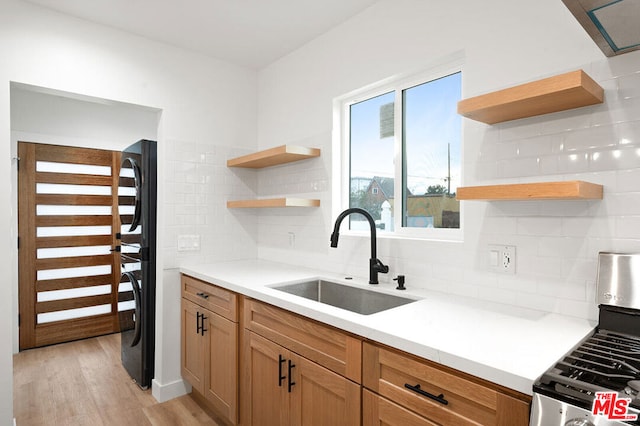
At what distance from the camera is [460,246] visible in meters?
1.78

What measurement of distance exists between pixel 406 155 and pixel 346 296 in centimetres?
90

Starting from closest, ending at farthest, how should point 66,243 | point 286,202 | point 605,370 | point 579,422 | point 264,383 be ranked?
point 579,422 < point 605,370 < point 264,383 < point 286,202 < point 66,243

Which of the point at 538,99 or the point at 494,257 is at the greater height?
the point at 538,99

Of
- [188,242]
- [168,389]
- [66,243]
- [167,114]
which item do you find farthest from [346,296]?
[66,243]

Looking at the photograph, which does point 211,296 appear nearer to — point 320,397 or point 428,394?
point 320,397

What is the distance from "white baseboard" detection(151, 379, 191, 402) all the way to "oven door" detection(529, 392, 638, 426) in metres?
2.53

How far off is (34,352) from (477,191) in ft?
13.6

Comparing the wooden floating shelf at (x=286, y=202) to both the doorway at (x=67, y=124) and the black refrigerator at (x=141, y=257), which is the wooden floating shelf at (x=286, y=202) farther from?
the doorway at (x=67, y=124)

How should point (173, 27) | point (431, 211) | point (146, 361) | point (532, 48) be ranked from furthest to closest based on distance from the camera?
point (146, 361) → point (173, 27) → point (431, 211) → point (532, 48)

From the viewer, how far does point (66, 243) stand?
12.2 ft

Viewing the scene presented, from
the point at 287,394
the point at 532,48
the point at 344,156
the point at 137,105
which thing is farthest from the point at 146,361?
the point at 532,48

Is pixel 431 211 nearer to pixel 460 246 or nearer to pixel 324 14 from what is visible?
pixel 460 246

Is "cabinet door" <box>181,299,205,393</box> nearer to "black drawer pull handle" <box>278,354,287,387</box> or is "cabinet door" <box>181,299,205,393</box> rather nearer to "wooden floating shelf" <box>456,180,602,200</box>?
"black drawer pull handle" <box>278,354,287,387</box>

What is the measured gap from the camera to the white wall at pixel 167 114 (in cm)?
215
